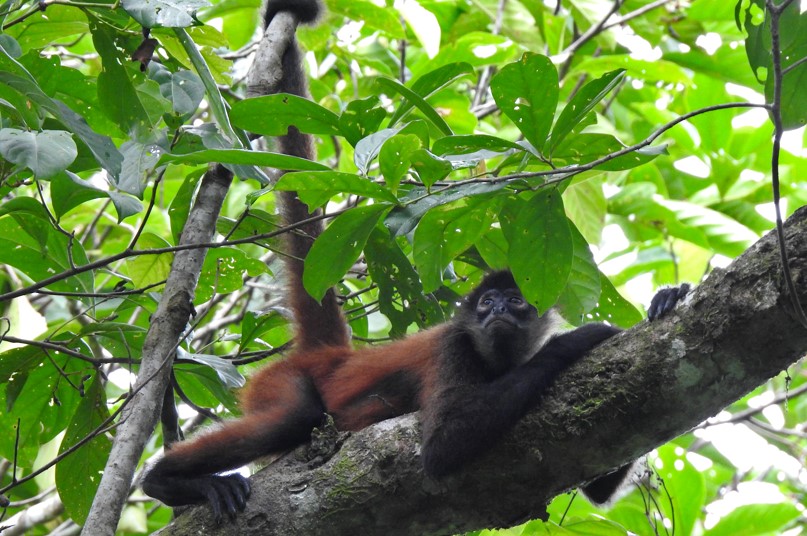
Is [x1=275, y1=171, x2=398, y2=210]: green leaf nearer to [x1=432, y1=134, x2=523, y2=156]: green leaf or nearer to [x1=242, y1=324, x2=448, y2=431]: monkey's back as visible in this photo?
[x1=432, y1=134, x2=523, y2=156]: green leaf

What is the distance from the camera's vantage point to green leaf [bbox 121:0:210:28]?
10.5 feet

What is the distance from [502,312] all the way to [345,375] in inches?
38.8

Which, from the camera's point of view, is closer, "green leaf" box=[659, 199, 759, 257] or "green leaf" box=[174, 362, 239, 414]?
"green leaf" box=[174, 362, 239, 414]

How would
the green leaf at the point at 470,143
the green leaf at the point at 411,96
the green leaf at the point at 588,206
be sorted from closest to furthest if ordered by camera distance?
the green leaf at the point at 470,143, the green leaf at the point at 411,96, the green leaf at the point at 588,206

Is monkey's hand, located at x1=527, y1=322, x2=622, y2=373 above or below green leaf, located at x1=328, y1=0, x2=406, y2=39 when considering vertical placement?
below

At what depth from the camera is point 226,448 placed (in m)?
4.61

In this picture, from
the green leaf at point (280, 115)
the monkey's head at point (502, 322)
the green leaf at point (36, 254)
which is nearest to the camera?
the green leaf at point (280, 115)

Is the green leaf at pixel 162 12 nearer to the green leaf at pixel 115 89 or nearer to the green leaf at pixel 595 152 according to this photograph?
the green leaf at pixel 115 89

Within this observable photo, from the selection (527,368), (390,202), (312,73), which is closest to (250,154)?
(390,202)

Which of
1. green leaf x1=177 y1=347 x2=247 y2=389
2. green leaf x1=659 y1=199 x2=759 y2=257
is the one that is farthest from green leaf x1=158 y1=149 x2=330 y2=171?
green leaf x1=659 y1=199 x2=759 y2=257

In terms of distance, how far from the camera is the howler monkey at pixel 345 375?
13.0 ft

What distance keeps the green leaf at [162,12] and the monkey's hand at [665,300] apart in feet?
6.70

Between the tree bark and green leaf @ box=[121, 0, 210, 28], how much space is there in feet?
6.08

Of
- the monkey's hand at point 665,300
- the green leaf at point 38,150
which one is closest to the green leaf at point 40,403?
the green leaf at point 38,150
